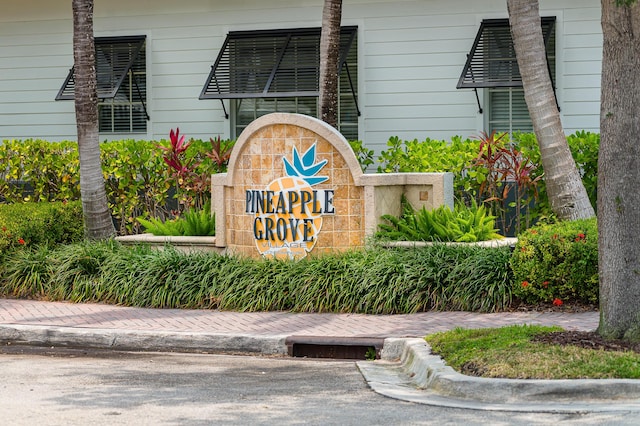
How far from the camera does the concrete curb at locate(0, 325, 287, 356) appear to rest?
1094 cm

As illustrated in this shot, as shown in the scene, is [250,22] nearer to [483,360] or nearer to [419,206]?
[419,206]

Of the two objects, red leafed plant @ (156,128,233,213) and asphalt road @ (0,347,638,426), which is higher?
red leafed plant @ (156,128,233,213)

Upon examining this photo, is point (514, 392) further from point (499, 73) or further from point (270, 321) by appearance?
point (499, 73)

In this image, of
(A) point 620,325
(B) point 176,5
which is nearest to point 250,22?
(B) point 176,5

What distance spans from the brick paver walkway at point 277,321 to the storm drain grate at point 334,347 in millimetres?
216

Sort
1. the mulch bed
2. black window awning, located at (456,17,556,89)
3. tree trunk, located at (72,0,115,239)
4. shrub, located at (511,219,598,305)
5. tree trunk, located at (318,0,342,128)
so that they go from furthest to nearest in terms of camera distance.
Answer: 1. black window awning, located at (456,17,556,89)
2. tree trunk, located at (318,0,342,128)
3. tree trunk, located at (72,0,115,239)
4. shrub, located at (511,219,598,305)
5. the mulch bed

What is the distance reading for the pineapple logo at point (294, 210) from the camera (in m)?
13.7

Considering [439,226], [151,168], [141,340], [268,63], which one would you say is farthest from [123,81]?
[141,340]

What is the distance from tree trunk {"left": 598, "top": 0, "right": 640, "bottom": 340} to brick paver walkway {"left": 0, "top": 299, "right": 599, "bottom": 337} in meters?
1.83

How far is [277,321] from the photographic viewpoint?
39.2 feet

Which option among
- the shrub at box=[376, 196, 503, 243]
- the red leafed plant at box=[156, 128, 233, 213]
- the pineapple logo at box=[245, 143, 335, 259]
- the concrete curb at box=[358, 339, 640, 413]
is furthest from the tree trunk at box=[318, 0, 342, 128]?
the concrete curb at box=[358, 339, 640, 413]

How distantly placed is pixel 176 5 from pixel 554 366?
515 inches

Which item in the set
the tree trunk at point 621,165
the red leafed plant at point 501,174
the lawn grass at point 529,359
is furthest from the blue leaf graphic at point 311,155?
the tree trunk at point 621,165

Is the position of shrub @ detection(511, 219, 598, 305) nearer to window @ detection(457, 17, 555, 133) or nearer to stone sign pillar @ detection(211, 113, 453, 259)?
stone sign pillar @ detection(211, 113, 453, 259)
